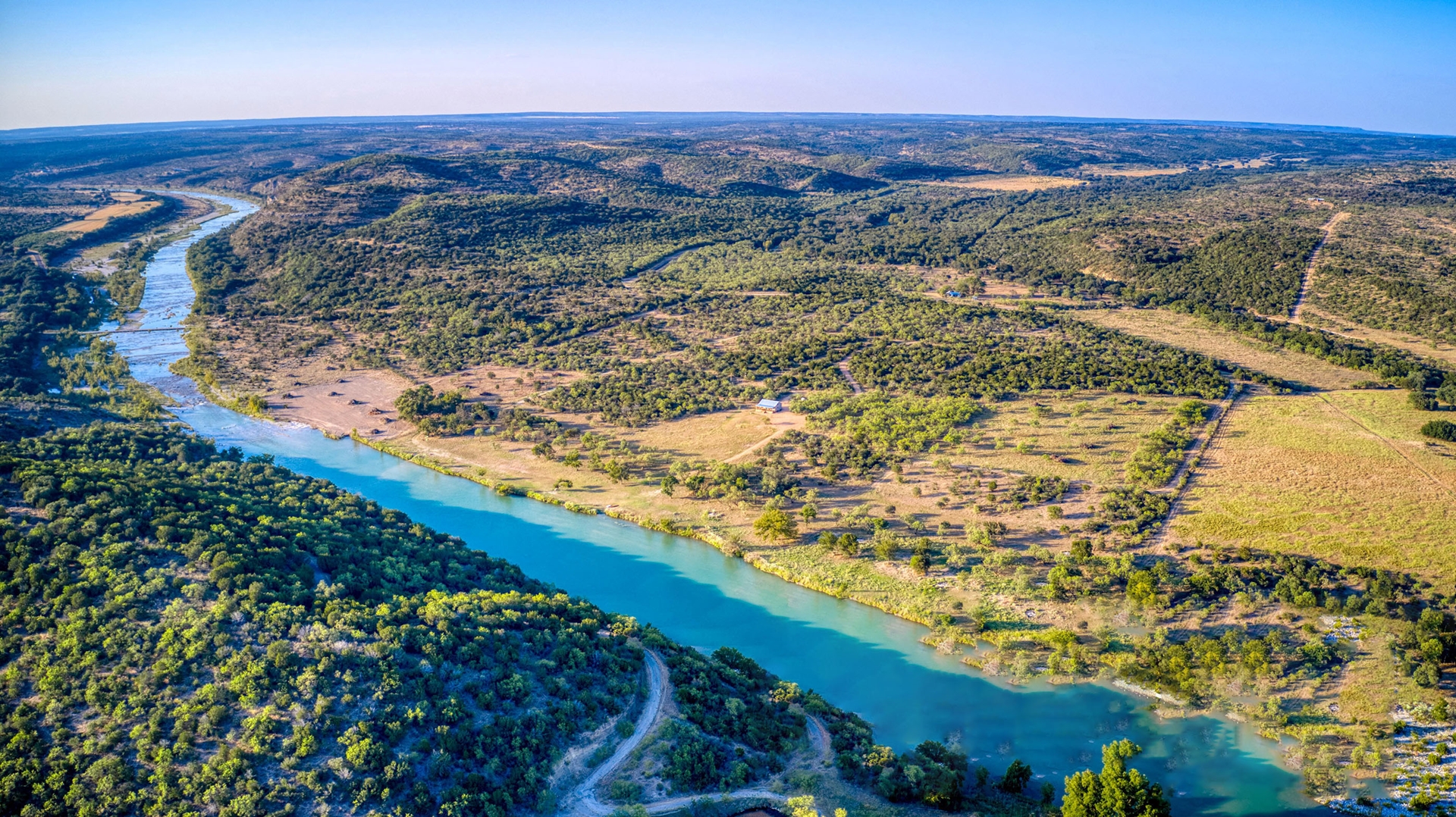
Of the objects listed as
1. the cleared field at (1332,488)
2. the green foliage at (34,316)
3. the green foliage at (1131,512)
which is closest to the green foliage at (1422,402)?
the cleared field at (1332,488)

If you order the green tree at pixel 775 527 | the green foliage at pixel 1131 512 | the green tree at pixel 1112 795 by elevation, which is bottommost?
the green tree at pixel 1112 795

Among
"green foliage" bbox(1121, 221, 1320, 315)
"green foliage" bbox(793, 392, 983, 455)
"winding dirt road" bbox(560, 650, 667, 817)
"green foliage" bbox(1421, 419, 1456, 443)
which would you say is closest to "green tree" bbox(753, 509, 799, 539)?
"green foliage" bbox(793, 392, 983, 455)

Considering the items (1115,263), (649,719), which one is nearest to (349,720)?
(649,719)

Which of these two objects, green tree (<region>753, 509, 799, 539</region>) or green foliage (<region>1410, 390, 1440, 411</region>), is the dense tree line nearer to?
green tree (<region>753, 509, 799, 539</region>)

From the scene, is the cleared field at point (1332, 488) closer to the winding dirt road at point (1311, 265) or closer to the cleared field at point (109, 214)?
the winding dirt road at point (1311, 265)

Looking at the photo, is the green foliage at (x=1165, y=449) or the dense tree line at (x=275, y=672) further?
the green foliage at (x=1165, y=449)

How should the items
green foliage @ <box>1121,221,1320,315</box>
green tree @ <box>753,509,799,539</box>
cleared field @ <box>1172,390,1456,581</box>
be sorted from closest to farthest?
cleared field @ <box>1172,390,1456,581</box>
green tree @ <box>753,509,799,539</box>
green foliage @ <box>1121,221,1320,315</box>
